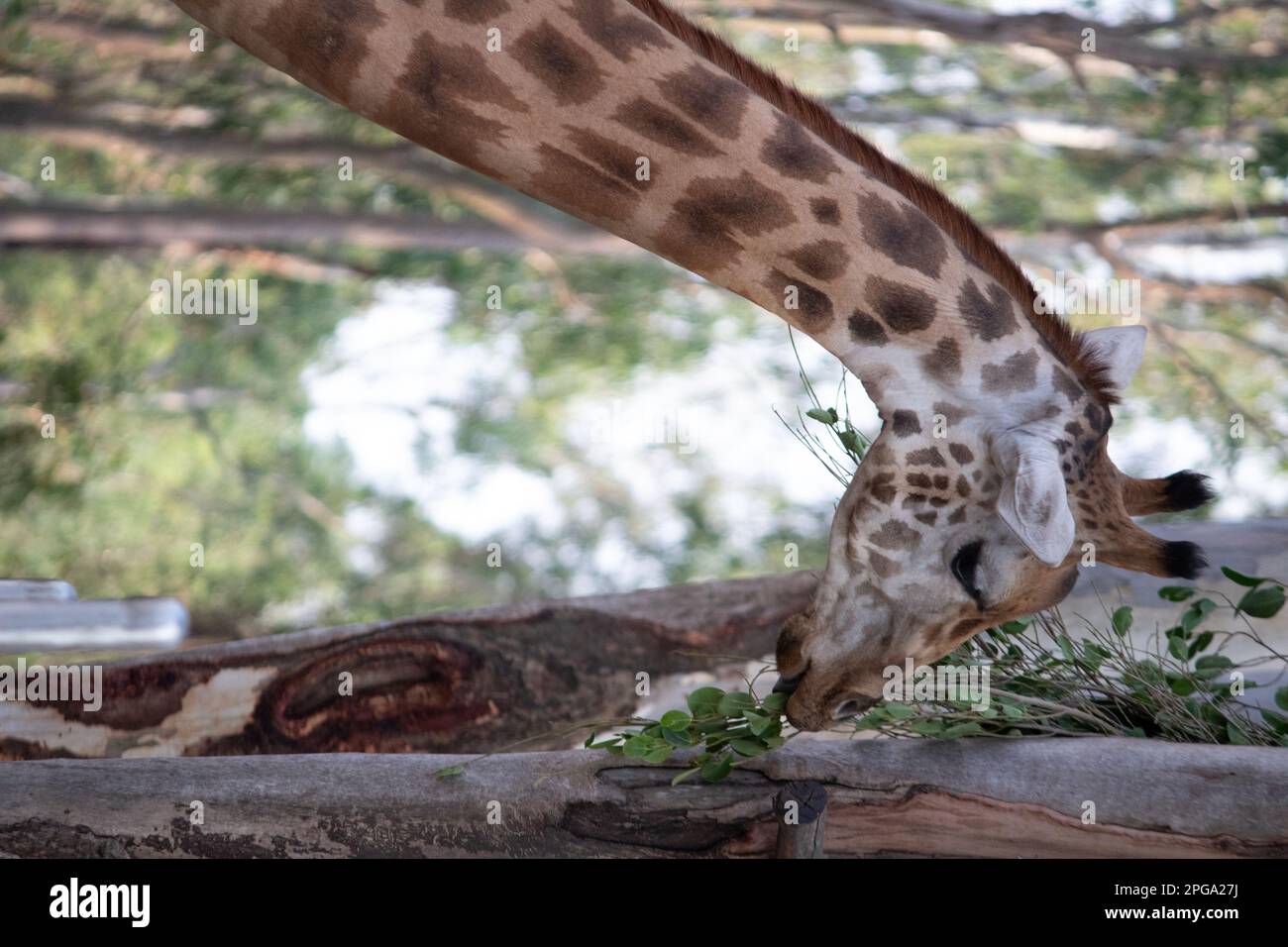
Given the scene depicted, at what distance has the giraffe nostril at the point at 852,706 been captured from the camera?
1.83m

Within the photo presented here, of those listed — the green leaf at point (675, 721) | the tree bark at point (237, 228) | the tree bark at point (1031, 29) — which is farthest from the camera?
the tree bark at point (237, 228)

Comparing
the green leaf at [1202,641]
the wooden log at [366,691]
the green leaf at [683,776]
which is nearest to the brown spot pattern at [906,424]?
the green leaf at [683,776]

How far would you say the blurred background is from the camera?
6043mm

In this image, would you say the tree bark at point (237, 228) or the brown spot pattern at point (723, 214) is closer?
the brown spot pattern at point (723, 214)

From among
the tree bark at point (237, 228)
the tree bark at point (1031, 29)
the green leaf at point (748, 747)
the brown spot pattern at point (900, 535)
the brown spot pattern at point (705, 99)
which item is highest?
the tree bark at point (1031, 29)

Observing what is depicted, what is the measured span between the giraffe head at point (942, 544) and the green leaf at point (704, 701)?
0.10 m

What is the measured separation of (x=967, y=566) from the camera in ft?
5.81

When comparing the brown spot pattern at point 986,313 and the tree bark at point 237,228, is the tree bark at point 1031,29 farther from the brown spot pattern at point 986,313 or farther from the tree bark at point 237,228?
the brown spot pattern at point 986,313

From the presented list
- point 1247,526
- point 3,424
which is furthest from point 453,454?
point 1247,526

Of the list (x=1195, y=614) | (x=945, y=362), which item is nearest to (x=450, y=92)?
(x=945, y=362)
